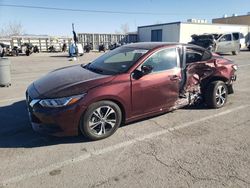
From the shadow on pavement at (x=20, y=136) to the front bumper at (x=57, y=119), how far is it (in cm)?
26

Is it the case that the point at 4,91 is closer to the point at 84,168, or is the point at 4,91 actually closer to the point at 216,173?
the point at 84,168

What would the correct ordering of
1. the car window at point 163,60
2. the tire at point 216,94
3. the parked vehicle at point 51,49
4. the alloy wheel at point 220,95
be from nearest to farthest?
the car window at point 163,60, the tire at point 216,94, the alloy wheel at point 220,95, the parked vehicle at point 51,49

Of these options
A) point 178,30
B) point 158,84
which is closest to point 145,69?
point 158,84

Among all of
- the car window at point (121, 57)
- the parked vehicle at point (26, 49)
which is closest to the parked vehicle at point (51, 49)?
the parked vehicle at point (26, 49)

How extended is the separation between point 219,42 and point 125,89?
18.1 meters

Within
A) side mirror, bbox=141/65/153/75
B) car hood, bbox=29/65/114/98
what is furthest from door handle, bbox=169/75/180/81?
car hood, bbox=29/65/114/98

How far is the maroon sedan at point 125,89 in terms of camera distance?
12.4 ft

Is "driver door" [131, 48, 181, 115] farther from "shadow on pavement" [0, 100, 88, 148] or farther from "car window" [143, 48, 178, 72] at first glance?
"shadow on pavement" [0, 100, 88, 148]

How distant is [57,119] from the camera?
3.72 meters

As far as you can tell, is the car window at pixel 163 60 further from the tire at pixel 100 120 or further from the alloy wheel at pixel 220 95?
the alloy wheel at pixel 220 95

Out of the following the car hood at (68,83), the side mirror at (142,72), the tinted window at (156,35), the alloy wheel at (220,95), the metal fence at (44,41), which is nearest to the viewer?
the car hood at (68,83)

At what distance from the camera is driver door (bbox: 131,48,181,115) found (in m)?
4.39

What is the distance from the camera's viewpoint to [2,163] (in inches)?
133

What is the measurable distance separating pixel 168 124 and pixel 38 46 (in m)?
30.9
